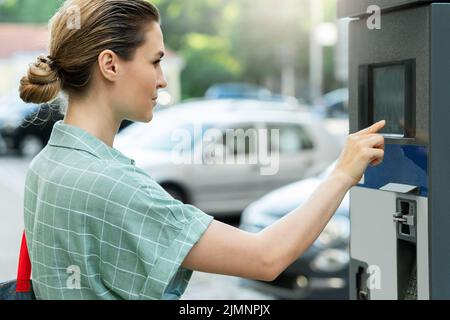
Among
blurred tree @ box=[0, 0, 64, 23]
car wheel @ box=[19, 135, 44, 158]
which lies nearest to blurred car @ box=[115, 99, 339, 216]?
car wheel @ box=[19, 135, 44, 158]

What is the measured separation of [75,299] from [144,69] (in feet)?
1.60

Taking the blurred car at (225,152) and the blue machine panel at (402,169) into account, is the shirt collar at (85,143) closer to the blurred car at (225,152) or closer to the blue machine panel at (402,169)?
the blue machine panel at (402,169)

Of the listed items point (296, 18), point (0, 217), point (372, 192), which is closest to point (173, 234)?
point (372, 192)

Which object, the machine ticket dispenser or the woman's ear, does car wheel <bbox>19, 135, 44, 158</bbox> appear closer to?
the machine ticket dispenser

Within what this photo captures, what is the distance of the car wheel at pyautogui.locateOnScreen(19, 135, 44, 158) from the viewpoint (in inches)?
757

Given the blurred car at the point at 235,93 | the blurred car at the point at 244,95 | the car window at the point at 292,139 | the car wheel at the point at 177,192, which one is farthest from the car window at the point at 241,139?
the blurred car at the point at 235,93

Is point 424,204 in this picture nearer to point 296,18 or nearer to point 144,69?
point 144,69

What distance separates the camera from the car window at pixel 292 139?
978 centimetres

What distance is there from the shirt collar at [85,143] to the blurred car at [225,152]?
7.18 metres

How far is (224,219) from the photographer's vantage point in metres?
9.66

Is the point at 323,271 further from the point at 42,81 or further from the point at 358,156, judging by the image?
the point at 42,81

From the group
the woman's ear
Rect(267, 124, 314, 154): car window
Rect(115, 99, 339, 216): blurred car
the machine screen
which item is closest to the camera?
the woman's ear

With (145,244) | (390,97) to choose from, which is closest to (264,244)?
(145,244)

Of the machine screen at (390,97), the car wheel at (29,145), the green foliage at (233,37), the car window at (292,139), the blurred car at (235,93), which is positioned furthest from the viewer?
the green foliage at (233,37)
